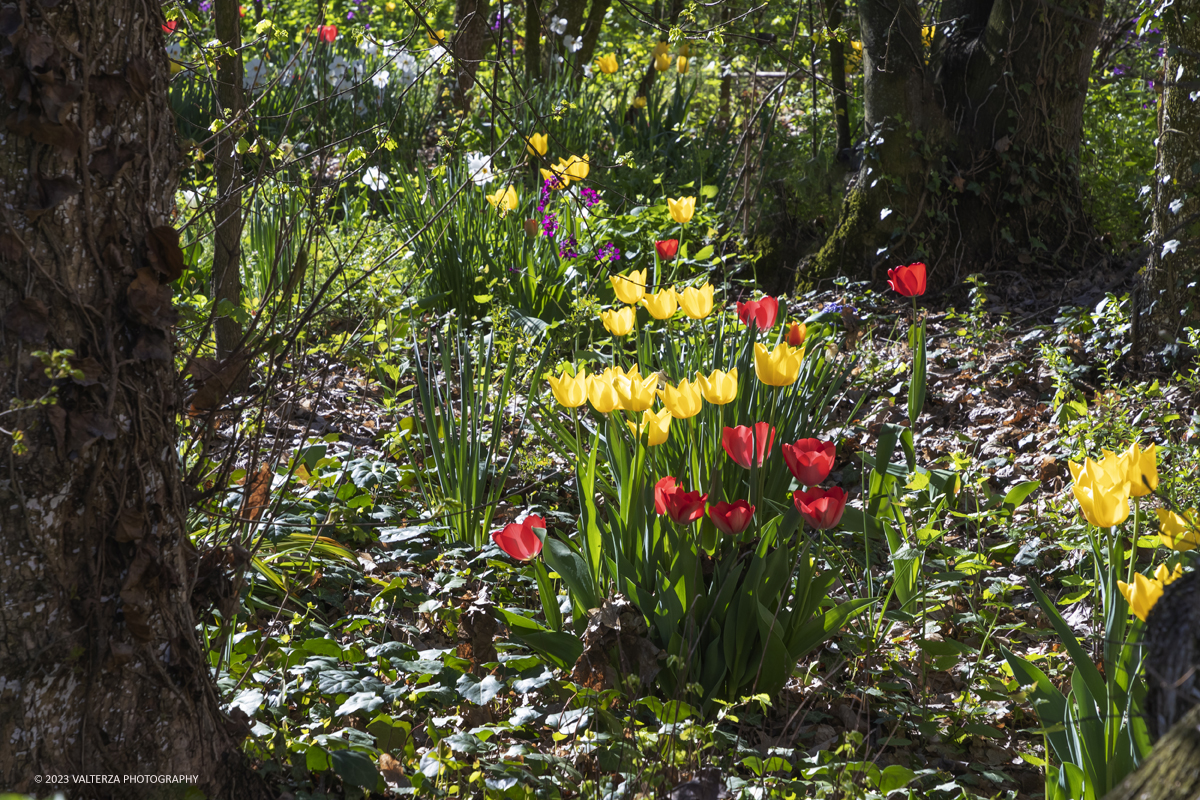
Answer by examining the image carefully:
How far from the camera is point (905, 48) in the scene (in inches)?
188

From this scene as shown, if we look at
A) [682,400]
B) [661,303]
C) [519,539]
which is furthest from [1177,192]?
[519,539]

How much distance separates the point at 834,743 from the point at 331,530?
5.24ft

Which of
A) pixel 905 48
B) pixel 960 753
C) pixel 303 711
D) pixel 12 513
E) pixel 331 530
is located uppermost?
pixel 905 48

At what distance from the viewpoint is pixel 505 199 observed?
4242mm

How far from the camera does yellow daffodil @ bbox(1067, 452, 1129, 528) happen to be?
1.47m

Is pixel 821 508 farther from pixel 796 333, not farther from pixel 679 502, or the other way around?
pixel 796 333

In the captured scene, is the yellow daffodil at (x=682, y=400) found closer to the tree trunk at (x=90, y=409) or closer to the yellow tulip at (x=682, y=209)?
the tree trunk at (x=90, y=409)

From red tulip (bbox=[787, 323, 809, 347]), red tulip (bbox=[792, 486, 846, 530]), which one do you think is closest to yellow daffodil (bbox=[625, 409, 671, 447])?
red tulip (bbox=[792, 486, 846, 530])

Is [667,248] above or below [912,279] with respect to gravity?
above

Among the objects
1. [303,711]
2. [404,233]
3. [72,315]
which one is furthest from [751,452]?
[404,233]

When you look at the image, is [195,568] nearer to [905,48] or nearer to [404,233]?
[404,233]

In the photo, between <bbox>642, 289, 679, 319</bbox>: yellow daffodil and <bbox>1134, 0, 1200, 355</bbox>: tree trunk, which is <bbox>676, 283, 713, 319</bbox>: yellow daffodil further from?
<bbox>1134, 0, 1200, 355</bbox>: tree trunk

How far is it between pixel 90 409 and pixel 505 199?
3136 mm

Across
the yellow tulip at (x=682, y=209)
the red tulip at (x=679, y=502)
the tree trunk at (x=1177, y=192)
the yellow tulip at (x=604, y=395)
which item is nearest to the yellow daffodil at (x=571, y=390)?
the yellow tulip at (x=604, y=395)
